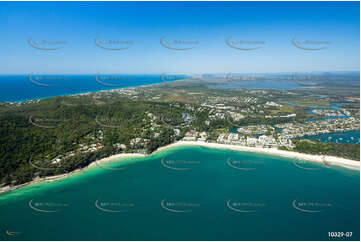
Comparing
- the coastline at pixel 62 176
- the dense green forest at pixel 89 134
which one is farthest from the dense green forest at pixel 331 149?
the coastline at pixel 62 176

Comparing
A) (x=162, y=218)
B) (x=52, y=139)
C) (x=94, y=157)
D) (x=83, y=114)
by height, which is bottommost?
(x=162, y=218)

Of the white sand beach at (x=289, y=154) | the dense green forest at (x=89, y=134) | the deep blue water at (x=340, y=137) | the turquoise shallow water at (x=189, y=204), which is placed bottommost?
the turquoise shallow water at (x=189, y=204)

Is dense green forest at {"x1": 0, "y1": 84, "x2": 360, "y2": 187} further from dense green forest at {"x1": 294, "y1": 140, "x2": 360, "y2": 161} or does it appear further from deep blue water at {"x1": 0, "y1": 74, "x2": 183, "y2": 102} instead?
deep blue water at {"x1": 0, "y1": 74, "x2": 183, "y2": 102}

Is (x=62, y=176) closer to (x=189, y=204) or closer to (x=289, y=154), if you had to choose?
(x=189, y=204)

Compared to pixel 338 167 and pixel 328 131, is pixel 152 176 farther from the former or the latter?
pixel 328 131

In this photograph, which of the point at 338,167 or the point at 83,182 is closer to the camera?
the point at 83,182

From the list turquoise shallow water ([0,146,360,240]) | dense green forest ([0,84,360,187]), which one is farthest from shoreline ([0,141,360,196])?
turquoise shallow water ([0,146,360,240])

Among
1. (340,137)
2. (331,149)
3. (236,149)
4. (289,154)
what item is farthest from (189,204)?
(340,137)

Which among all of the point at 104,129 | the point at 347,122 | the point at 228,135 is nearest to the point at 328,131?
the point at 347,122

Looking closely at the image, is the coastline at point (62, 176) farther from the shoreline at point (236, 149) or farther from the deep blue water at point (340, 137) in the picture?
the deep blue water at point (340, 137)
